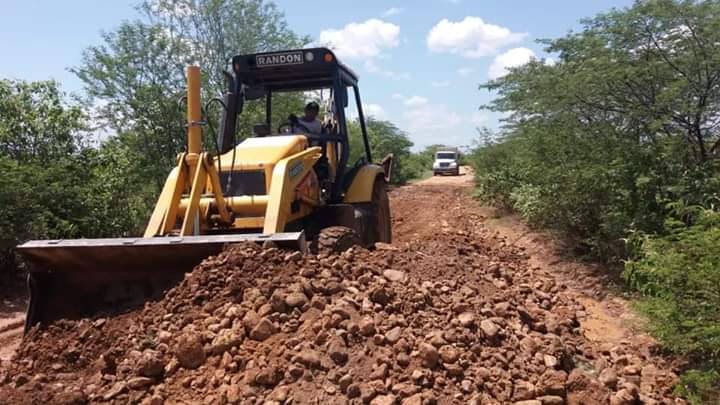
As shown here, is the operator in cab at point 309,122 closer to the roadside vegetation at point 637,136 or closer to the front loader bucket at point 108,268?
the front loader bucket at point 108,268

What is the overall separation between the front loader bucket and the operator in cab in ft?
8.13

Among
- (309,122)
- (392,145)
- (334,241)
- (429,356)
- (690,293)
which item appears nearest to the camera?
(429,356)

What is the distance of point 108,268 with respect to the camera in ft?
16.3

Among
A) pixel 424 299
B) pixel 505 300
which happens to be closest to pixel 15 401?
pixel 424 299

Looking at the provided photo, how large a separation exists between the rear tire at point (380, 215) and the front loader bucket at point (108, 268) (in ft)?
9.22

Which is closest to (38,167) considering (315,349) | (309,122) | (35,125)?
(35,125)

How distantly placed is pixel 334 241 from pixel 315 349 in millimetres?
1735

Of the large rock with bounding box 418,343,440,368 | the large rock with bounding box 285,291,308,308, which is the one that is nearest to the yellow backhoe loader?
the large rock with bounding box 285,291,308,308

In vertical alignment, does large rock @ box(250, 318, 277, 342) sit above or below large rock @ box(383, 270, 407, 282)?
below

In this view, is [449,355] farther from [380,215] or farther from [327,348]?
[380,215]

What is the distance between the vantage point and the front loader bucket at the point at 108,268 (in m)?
4.70

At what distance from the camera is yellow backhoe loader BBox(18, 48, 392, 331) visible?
4828mm

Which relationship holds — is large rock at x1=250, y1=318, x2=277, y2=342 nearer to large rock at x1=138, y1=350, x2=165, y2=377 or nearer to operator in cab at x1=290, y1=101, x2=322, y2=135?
large rock at x1=138, y1=350, x2=165, y2=377

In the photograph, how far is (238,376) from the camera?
3.65 metres
